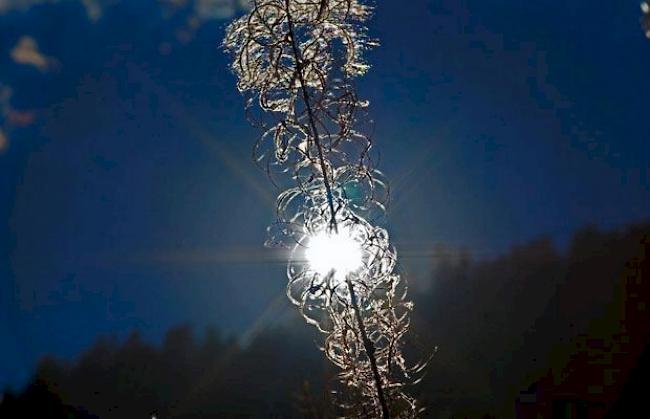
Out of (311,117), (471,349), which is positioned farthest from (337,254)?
(471,349)

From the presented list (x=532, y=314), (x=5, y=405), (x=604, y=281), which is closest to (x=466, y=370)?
(x=532, y=314)

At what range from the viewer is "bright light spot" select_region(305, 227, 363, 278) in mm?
1362

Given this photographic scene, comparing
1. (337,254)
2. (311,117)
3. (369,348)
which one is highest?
(311,117)

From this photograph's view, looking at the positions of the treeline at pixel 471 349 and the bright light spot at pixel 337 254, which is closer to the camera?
the bright light spot at pixel 337 254

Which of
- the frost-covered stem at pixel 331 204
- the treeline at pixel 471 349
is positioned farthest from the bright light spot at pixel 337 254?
the treeline at pixel 471 349

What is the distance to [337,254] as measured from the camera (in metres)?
1.37

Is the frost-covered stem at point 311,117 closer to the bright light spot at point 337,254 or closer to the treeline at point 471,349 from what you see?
the bright light spot at point 337,254

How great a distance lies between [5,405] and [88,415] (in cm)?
163

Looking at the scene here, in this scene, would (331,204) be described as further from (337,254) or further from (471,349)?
(471,349)

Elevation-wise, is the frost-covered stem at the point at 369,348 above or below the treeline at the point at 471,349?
below

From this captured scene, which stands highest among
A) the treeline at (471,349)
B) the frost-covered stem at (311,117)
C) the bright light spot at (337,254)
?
the treeline at (471,349)

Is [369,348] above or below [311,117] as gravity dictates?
below

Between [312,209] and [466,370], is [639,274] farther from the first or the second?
[312,209]

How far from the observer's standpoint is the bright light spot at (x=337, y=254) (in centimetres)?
136
